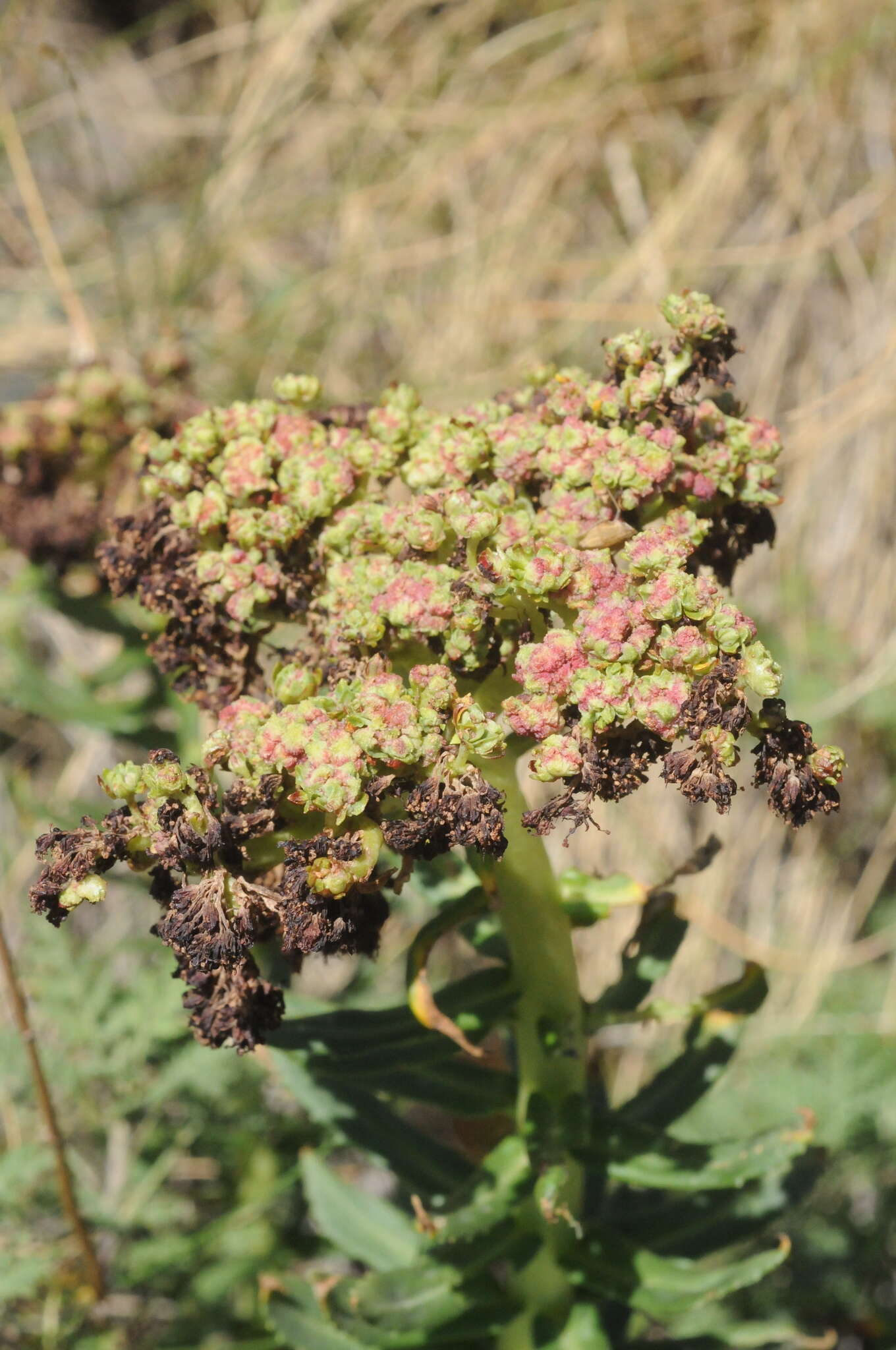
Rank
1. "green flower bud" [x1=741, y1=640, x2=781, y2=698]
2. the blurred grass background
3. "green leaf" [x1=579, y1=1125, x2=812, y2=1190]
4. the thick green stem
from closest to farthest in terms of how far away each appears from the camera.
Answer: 1. "green flower bud" [x1=741, y1=640, x2=781, y2=698]
2. the thick green stem
3. "green leaf" [x1=579, y1=1125, x2=812, y2=1190]
4. the blurred grass background

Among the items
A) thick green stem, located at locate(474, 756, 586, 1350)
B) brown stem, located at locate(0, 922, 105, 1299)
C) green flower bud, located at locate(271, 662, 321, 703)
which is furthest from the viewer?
brown stem, located at locate(0, 922, 105, 1299)

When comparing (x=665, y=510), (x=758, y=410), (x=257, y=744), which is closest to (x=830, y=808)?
(x=665, y=510)

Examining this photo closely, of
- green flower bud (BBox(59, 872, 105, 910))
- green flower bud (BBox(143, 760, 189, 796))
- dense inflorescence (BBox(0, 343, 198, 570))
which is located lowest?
green flower bud (BBox(59, 872, 105, 910))

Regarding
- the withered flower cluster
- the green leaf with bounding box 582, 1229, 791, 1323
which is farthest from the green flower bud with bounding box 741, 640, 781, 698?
the green leaf with bounding box 582, 1229, 791, 1323

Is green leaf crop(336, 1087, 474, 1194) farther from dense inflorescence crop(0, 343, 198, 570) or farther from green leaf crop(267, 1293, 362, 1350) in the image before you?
dense inflorescence crop(0, 343, 198, 570)

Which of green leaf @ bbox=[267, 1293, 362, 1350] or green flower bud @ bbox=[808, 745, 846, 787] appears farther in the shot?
green leaf @ bbox=[267, 1293, 362, 1350]

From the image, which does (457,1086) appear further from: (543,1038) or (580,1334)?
(580,1334)

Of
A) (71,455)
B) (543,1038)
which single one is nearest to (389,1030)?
(543,1038)

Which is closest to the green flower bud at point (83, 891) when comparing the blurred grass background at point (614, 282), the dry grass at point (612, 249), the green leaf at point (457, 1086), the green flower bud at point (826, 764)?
the green leaf at point (457, 1086)

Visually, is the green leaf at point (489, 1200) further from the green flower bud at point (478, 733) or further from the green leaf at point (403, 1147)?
the green flower bud at point (478, 733)
